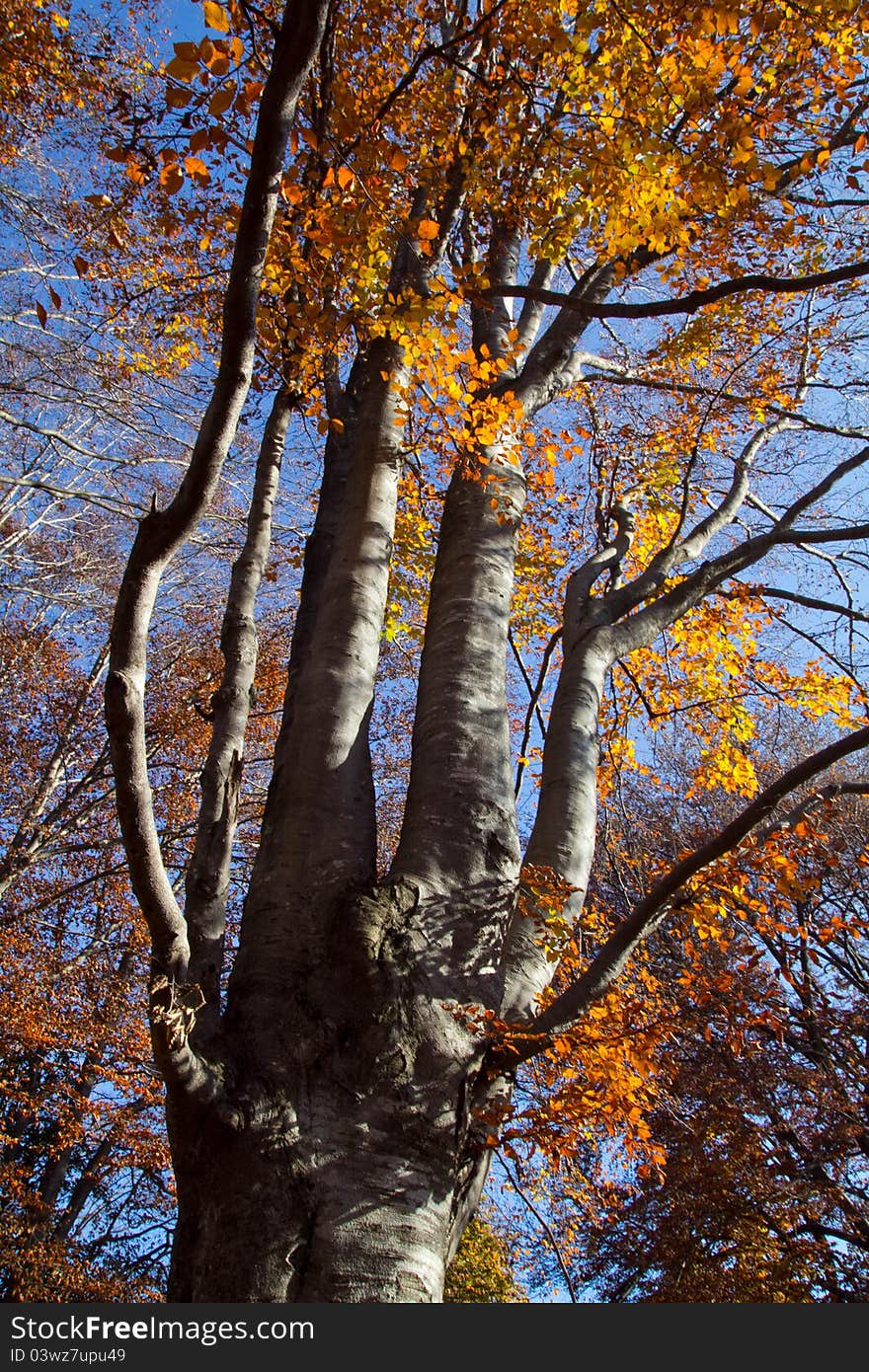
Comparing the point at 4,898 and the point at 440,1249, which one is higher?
the point at 4,898

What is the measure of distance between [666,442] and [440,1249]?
589 cm

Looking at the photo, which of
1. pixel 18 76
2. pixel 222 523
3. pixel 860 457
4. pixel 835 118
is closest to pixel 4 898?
pixel 222 523

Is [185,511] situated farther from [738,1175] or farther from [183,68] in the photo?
[738,1175]

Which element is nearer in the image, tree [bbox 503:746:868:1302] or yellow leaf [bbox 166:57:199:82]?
yellow leaf [bbox 166:57:199:82]

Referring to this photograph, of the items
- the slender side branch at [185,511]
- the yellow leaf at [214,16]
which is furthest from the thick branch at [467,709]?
the yellow leaf at [214,16]

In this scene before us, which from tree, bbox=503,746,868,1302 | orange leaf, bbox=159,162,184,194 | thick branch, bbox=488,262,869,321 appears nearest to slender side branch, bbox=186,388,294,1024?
orange leaf, bbox=159,162,184,194

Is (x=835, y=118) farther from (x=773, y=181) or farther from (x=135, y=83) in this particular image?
(x=135, y=83)

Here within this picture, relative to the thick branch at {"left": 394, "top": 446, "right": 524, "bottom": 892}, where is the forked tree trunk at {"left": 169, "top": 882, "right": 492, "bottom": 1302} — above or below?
below

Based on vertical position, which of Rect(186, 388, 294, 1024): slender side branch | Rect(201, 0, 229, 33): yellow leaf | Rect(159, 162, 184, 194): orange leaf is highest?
Rect(159, 162, 184, 194): orange leaf

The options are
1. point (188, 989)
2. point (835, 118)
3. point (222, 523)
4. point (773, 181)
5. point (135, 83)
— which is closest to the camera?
point (188, 989)

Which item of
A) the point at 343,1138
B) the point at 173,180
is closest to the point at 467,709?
the point at 343,1138

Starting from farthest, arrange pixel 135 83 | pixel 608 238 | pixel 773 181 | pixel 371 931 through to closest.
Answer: pixel 135 83
pixel 608 238
pixel 773 181
pixel 371 931

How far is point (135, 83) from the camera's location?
7.33 meters

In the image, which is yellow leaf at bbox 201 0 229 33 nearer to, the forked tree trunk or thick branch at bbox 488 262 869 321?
thick branch at bbox 488 262 869 321
